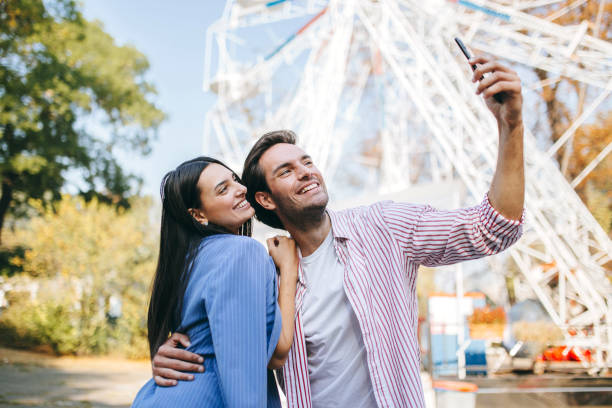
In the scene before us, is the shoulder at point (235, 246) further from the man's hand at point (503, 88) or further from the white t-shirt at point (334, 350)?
the man's hand at point (503, 88)

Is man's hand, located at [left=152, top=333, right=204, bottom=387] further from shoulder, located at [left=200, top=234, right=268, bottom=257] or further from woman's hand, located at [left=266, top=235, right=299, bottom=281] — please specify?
woman's hand, located at [left=266, top=235, right=299, bottom=281]

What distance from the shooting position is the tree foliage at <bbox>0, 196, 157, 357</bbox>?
41.7 ft

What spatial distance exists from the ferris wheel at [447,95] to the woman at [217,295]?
461cm

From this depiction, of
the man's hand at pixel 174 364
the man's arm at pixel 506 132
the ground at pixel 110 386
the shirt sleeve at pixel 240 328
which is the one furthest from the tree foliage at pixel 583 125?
the man's hand at pixel 174 364

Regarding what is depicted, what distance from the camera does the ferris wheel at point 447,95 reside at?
7.71 meters

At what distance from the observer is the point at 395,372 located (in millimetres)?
1654

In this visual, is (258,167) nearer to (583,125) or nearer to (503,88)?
(503,88)

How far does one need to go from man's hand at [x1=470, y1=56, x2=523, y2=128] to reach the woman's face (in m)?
0.96

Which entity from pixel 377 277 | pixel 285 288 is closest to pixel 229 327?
pixel 285 288

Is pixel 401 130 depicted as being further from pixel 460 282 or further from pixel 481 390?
pixel 481 390

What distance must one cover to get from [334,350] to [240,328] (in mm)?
506

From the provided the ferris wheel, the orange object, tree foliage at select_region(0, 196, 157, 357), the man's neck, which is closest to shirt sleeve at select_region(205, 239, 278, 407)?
the man's neck

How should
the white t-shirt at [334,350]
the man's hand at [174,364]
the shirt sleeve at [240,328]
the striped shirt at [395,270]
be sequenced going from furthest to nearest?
the white t-shirt at [334,350], the striped shirt at [395,270], the man's hand at [174,364], the shirt sleeve at [240,328]

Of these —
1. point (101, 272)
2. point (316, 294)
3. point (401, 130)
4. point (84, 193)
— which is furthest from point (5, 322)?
point (316, 294)
